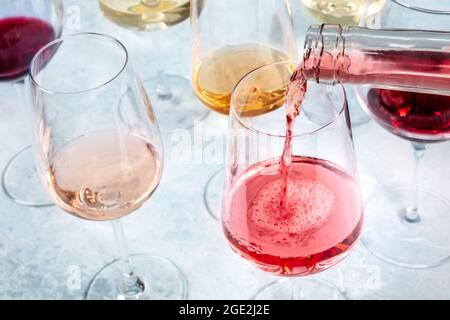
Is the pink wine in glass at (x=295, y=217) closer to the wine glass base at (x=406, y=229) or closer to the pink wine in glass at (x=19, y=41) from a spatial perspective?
the wine glass base at (x=406, y=229)

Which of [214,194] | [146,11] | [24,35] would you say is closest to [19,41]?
[24,35]

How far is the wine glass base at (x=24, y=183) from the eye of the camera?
3.09 ft

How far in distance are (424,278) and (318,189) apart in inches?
8.5

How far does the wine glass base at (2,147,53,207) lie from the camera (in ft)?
3.09

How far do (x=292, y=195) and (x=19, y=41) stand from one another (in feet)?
1.35

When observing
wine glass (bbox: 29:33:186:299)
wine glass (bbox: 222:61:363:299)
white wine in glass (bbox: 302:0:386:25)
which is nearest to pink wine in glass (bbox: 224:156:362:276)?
wine glass (bbox: 222:61:363:299)

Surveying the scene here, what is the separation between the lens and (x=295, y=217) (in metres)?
0.68

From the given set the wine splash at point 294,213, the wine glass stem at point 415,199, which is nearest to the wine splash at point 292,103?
the wine splash at point 294,213

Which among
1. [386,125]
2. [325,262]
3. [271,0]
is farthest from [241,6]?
[325,262]

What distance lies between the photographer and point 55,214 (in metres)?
0.92

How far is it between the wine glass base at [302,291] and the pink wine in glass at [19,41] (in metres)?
0.38

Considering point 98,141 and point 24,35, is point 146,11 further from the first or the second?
point 98,141

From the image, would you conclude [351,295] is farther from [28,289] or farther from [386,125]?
[28,289]
